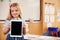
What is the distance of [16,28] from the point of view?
958 millimetres

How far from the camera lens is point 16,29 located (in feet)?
3.14

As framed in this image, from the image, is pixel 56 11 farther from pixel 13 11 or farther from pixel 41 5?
pixel 13 11

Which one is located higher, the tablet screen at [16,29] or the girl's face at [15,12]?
the girl's face at [15,12]

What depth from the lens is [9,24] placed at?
3.18 feet

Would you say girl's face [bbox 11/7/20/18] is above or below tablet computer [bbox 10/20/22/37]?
above

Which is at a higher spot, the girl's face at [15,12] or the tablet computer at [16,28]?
the girl's face at [15,12]

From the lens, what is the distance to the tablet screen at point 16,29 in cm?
96

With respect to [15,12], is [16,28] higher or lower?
lower

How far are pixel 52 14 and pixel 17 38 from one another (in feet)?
10.5

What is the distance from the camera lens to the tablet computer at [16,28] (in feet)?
3.15

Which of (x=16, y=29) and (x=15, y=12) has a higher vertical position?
(x=15, y=12)

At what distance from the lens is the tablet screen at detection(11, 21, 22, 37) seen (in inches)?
37.8

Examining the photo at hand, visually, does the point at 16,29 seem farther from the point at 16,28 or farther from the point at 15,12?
the point at 15,12

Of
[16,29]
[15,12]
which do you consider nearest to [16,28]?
[16,29]
